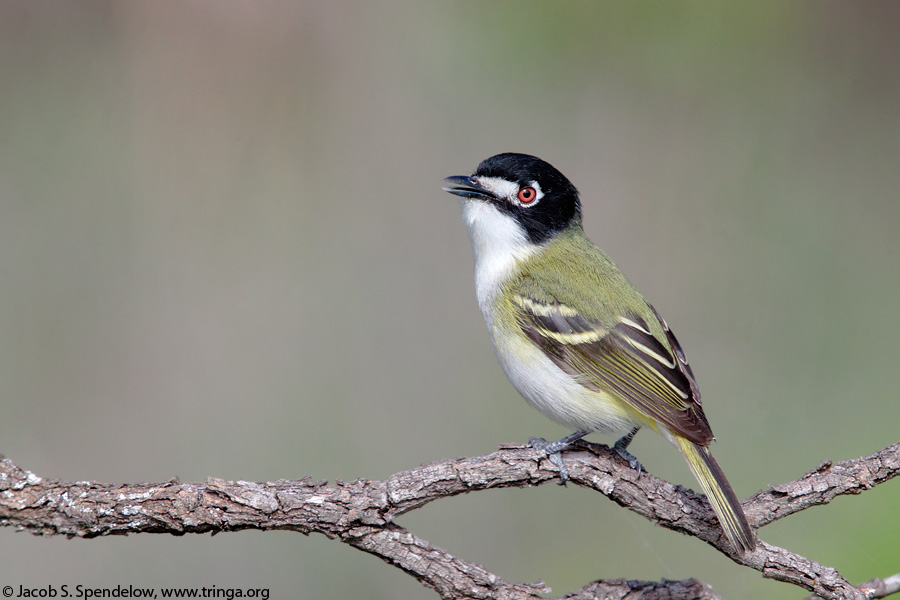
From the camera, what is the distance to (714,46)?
7.84 meters

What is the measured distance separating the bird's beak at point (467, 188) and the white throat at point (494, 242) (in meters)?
0.05

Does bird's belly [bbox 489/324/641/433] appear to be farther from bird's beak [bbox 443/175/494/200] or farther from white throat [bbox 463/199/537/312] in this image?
bird's beak [bbox 443/175/494/200]

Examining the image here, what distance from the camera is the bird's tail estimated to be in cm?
322

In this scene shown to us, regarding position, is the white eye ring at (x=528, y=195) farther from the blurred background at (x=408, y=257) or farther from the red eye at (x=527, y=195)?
the blurred background at (x=408, y=257)

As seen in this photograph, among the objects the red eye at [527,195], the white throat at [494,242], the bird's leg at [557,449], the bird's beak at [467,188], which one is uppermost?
the bird's beak at [467,188]

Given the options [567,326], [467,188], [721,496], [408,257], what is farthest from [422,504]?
[408,257]

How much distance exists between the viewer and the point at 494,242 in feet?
15.0

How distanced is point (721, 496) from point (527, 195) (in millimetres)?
1916

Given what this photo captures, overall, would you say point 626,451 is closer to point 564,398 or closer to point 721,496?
point 564,398

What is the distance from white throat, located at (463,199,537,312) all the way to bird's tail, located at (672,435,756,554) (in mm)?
1315

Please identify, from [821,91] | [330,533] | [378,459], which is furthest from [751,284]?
[330,533]

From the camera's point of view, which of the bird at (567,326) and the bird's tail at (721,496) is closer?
the bird's tail at (721,496)

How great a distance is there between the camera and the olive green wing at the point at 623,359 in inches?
151

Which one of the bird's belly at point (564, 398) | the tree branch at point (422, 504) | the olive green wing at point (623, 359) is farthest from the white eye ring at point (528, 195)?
the tree branch at point (422, 504)
